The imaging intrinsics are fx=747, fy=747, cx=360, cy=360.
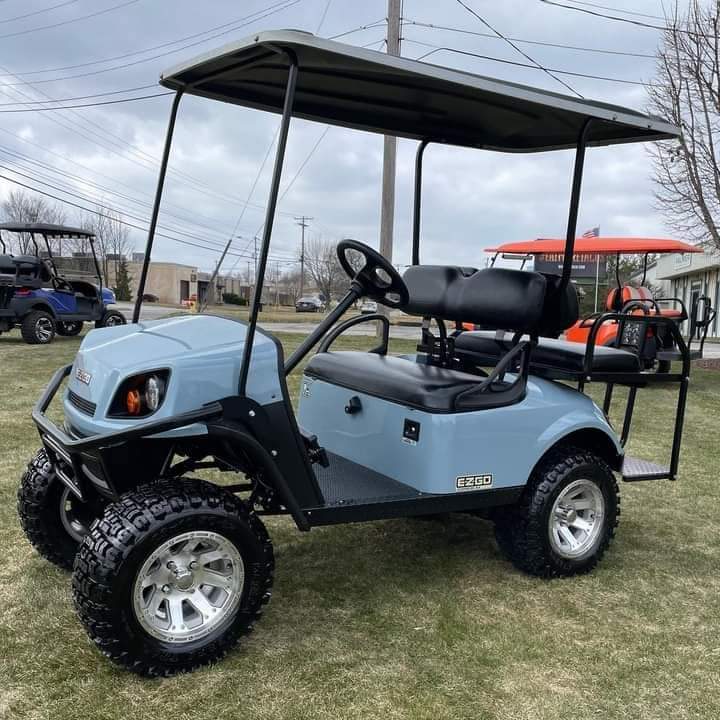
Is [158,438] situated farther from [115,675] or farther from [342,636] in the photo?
[342,636]

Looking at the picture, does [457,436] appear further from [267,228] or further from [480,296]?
[267,228]

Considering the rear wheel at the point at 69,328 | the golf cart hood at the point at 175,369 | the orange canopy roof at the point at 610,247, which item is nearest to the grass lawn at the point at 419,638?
the golf cart hood at the point at 175,369

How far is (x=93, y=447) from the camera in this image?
243 cm

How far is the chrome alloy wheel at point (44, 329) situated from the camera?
41.6 ft

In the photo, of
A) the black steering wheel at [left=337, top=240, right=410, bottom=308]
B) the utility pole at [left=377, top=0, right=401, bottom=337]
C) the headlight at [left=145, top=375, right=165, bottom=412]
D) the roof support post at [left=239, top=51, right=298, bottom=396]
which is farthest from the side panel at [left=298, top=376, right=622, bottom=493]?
the utility pole at [left=377, top=0, right=401, bottom=337]

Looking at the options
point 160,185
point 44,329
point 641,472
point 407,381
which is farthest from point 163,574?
point 44,329

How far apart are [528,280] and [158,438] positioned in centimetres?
176

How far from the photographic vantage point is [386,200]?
1463 cm

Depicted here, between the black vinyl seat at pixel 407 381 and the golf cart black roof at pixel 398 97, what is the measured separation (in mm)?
1203

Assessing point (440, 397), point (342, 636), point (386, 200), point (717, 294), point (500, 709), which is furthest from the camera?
point (717, 294)

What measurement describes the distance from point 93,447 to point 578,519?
2253 millimetres

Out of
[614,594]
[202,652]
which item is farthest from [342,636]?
[614,594]

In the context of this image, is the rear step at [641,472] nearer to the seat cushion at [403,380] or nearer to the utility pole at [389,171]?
the seat cushion at [403,380]

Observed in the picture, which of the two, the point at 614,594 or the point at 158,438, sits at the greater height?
the point at 158,438
